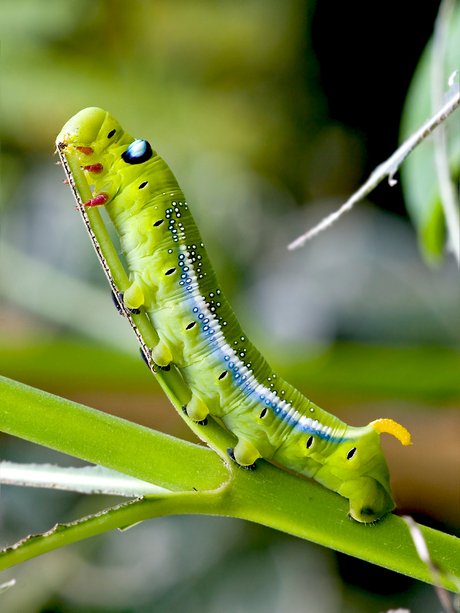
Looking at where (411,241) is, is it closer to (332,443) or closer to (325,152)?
(325,152)

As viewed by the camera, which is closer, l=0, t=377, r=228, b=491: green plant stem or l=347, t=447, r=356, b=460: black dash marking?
l=0, t=377, r=228, b=491: green plant stem

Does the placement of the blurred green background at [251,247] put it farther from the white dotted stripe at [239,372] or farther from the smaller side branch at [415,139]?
the smaller side branch at [415,139]

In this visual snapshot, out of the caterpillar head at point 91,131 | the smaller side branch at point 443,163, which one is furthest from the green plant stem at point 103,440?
the smaller side branch at point 443,163

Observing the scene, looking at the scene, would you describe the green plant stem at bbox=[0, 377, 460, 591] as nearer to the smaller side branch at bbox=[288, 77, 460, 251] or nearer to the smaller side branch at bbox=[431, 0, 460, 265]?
the smaller side branch at bbox=[288, 77, 460, 251]

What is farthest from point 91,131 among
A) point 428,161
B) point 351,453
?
point 428,161

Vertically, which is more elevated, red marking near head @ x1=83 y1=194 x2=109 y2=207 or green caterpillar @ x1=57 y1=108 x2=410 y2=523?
red marking near head @ x1=83 y1=194 x2=109 y2=207

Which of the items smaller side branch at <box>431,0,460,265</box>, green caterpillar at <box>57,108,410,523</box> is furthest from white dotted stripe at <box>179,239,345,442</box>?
smaller side branch at <box>431,0,460,265</box>

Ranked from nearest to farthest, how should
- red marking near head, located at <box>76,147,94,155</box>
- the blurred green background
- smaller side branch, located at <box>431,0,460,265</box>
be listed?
red marking near head, located at <box>76,147,94,155</box>, smaller side branch, located at <box>431,0,460,265</box>, the blurred green background
